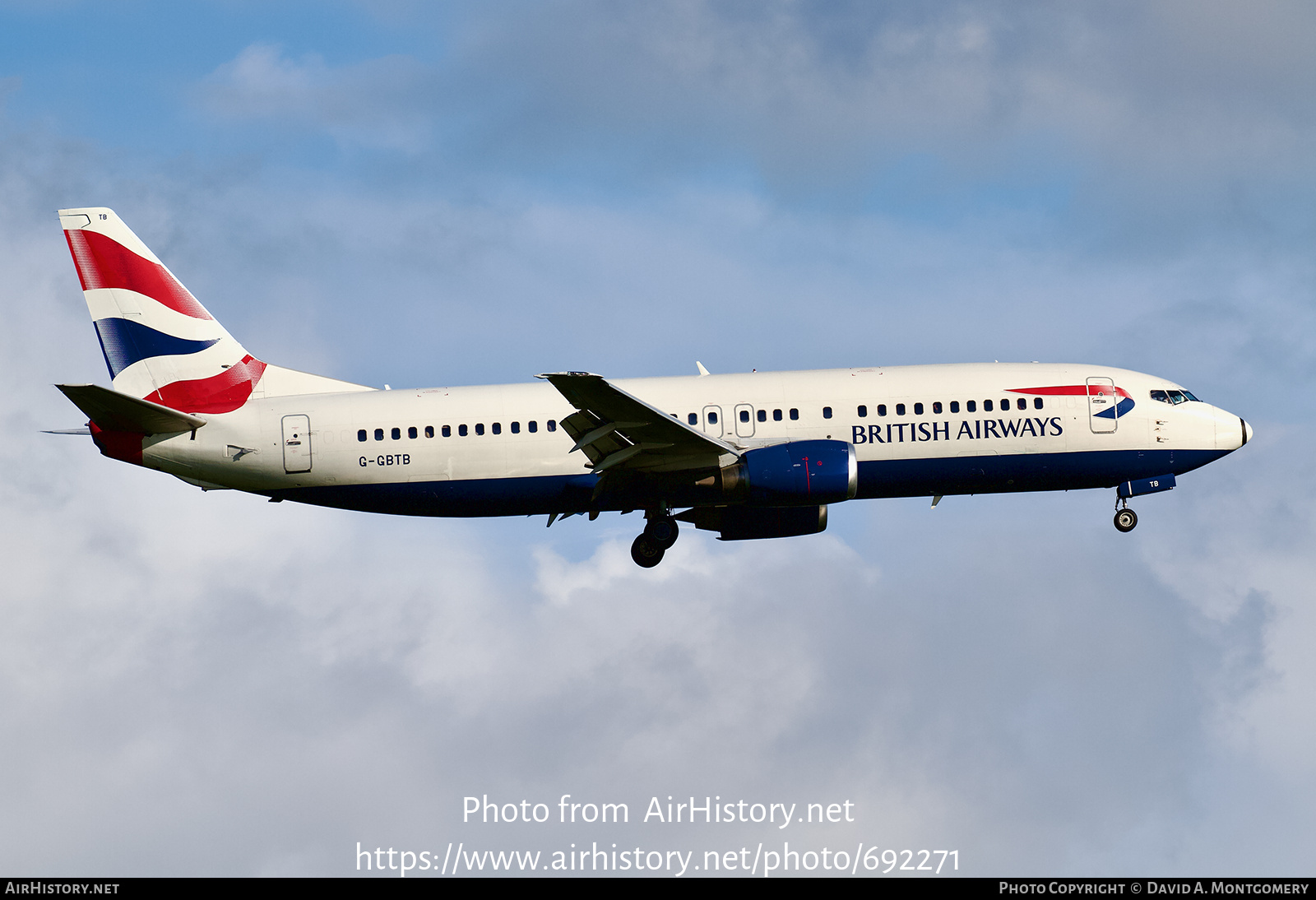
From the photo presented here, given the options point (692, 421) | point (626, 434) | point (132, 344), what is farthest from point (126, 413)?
point (692, 421)

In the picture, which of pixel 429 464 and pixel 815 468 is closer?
pixel 815 468

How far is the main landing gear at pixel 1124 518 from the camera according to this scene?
40688mm

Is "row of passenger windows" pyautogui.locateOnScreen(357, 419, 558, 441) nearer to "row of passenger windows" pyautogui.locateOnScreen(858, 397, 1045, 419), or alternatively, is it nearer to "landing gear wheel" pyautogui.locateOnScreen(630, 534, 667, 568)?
"landing gear wheel" pyautogui.locateOnScreen(630, 534, 667, 568)

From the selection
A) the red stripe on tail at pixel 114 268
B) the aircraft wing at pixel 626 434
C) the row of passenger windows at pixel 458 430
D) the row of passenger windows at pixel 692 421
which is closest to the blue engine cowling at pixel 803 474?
the aircraft wing at pixel 626 434

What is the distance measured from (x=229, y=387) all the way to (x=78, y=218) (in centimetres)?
734

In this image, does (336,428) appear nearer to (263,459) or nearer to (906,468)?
(263,459)

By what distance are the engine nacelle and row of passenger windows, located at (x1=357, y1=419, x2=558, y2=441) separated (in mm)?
6037

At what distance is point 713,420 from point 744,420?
35.8 inches

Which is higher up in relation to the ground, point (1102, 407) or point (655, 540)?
point (1102, 407)

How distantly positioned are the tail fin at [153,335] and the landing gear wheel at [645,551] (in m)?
9.87

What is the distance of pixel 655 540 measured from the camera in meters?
Result: 40.3

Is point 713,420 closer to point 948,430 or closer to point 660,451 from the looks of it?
point 660,451

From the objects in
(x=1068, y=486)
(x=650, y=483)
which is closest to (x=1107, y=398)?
(x=1068, y=486)

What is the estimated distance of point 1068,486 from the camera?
4000cm
